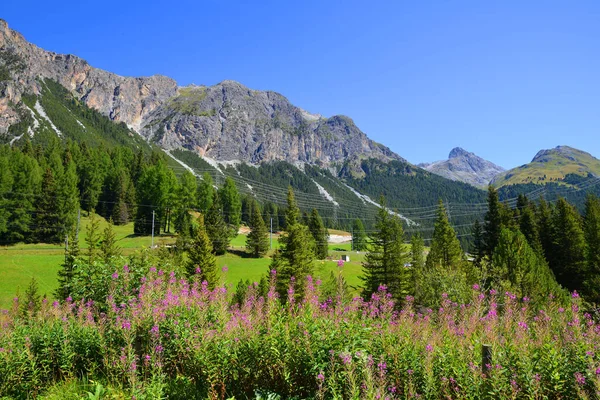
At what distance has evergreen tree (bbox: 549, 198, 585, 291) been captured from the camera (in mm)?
40625

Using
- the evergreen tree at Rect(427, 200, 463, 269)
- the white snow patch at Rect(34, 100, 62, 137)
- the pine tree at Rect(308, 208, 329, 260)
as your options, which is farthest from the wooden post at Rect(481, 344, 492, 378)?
the white snow patch at Rect(34, 100, 62, 137)

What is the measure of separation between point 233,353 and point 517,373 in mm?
4131

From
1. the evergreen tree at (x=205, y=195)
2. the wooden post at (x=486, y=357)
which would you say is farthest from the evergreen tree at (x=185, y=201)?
the wooden post at (x=486, y=357)

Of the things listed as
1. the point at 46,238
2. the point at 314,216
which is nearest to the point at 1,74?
the point at 46,238

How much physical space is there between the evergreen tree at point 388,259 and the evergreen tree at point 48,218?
51.3 meters

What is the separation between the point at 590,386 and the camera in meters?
4.27

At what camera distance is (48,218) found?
5600 cm

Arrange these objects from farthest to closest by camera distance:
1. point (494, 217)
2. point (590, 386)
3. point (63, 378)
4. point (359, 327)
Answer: point (494, 217) → point (63, 378) → point (359, 327) → point (590, 386)

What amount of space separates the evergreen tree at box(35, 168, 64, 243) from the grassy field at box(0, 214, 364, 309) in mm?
3324

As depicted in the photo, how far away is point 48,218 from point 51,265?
67.5 ft

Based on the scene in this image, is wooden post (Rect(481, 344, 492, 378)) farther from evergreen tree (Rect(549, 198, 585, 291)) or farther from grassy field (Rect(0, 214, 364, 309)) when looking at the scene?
evergreen tree (Rect(549, 198, 585, 291))

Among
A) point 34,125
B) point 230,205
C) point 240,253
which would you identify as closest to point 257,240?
point 240,253

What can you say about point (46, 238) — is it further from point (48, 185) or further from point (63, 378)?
point (63, 378)

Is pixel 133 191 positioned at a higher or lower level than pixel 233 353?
higher
